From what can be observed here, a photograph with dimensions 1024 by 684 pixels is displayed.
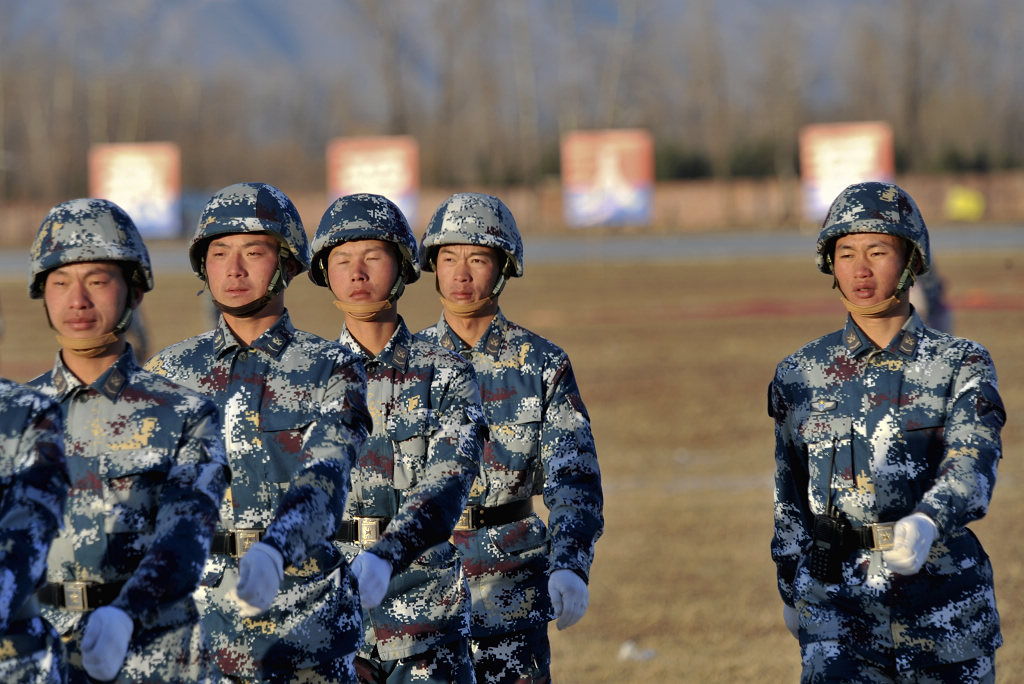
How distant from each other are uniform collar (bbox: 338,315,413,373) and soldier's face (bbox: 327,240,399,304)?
0.15 metres

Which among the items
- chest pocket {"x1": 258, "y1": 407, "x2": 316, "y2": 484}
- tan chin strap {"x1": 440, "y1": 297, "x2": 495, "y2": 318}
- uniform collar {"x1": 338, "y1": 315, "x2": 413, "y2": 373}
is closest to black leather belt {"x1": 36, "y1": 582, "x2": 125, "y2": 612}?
chest pocket {"x1": 258, "y1": 407, "x2": 316, "y2": 484}

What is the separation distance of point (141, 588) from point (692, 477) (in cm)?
1147

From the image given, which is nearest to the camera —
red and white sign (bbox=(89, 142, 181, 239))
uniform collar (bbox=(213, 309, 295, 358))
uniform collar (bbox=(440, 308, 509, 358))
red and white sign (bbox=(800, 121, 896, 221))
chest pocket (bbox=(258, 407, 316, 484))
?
chest pocket (bbox=(258, 407, 316, 484))

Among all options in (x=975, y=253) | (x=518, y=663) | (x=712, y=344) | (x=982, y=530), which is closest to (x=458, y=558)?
(x=518, y=663)

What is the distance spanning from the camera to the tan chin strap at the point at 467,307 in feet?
20.5

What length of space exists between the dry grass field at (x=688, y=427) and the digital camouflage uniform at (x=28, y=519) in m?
5.50

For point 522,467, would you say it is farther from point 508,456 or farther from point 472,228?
point 472,228

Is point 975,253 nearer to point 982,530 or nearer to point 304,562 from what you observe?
point 982,530

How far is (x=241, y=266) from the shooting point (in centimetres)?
502

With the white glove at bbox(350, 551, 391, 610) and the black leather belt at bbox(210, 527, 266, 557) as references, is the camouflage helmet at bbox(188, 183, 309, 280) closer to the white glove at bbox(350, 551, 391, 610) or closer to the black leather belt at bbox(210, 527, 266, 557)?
the black leather belt at bbox(210, 527, 266, 557)

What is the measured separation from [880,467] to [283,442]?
6.88 feet

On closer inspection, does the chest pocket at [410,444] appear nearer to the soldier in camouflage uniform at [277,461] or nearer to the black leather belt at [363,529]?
the black leather belt at [363,529]

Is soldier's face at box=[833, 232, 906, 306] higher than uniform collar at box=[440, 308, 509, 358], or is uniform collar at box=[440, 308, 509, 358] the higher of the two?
soldier's face at box=[833, 232, 906, 306]

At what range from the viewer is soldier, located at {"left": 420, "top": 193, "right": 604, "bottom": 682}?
5906 millimetres
